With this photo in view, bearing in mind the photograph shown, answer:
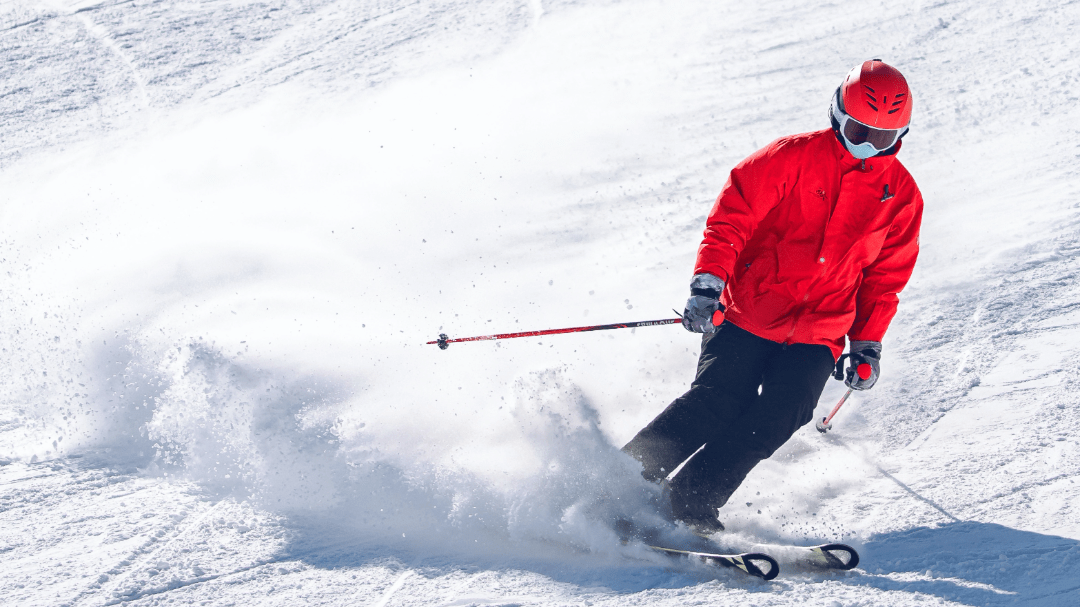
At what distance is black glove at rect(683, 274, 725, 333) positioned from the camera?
2.94 m

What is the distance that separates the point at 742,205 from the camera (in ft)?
9.91

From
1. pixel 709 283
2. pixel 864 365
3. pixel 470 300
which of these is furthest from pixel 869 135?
pixel 470 300

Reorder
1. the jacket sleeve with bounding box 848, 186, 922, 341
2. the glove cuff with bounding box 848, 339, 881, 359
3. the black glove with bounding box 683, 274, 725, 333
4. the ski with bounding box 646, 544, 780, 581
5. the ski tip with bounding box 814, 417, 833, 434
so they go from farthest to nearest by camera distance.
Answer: the ski tip with bounding box 814, 417, 833, 434 < the glove cuff with bounding box 848, 339, 881, 359 < the jacket sleeve with bounding box 848, 186, 922, 341 < the black glove with bounding box 683, 274, 725, 333 < the ski with bounding box 646, 544, 780, 581

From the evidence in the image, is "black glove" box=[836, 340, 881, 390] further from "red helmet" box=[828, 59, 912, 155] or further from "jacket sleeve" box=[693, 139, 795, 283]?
"red helmet" box=[828, 59, 912, 155]

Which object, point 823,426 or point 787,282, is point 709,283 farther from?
point 823,426

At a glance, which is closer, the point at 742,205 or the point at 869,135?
the point at 869,135

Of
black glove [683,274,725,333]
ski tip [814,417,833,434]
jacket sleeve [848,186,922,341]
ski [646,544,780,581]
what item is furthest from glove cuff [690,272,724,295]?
ski tip [814,417,833,434]

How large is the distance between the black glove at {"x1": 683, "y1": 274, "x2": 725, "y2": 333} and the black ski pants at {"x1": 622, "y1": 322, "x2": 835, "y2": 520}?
0.26 m

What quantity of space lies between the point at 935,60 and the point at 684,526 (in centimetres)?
660

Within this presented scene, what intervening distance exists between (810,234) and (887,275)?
0.39m

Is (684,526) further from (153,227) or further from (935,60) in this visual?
(935,60)

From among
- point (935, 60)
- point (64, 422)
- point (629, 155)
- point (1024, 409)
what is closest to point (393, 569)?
point (64, 422)

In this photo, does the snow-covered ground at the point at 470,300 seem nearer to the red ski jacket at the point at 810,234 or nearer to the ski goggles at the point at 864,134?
the red ski jacket at the point at 810,234

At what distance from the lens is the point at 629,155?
720 centimetres
